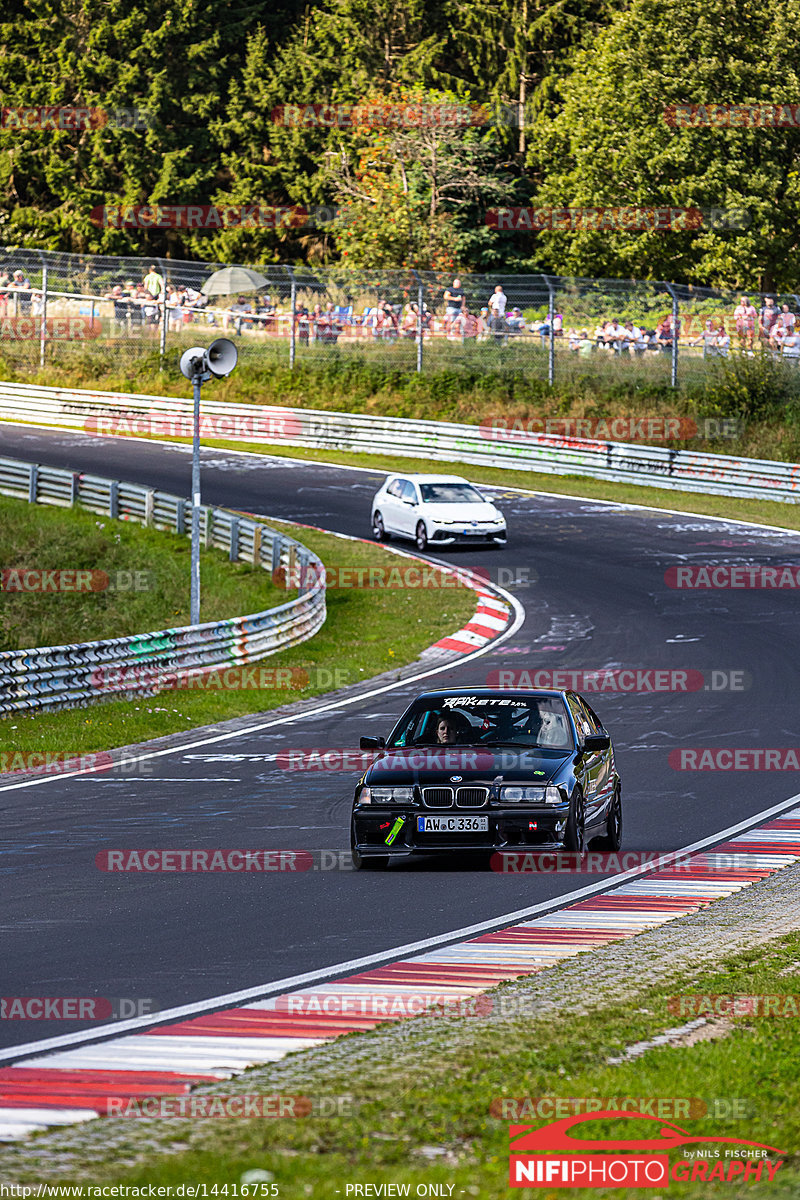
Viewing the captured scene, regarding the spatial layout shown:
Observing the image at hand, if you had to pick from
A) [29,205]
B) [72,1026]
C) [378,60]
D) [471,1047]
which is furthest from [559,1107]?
[29,205]

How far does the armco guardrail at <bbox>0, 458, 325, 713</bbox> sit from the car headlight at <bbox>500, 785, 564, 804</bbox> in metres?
9.54

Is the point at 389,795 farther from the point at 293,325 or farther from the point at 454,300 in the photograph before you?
the point at 293,325

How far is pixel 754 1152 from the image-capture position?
513 centimetres

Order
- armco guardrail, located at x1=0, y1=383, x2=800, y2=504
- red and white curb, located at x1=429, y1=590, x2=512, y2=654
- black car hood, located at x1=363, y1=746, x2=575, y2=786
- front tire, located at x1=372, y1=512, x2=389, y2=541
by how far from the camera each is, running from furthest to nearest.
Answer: armco guardrail, located at x1=0, y1=383, x2=800, y2=504 < front tire, located at x1=372, y1=512, x2=389, y2=541 < red and white curb, located at x1=429, y1=590, x2=512, y2=654 < black car hood, located at x1=363, y1=746, x2=575, y2=786

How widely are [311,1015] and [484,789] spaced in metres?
4.40

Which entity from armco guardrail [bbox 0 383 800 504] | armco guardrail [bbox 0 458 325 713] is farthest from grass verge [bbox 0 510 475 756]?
armco guardrail [bbox 0 383 800 504]

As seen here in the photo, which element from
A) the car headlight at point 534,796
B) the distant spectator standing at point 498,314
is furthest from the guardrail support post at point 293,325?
the car headlight at point 534,796

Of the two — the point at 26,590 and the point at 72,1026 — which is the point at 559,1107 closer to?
the point at 72,1026

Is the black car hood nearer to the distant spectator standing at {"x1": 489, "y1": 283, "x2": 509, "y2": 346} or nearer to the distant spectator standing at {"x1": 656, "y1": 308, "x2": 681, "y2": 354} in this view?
the distant spectator standing at {"x1": 656, "y1": 308, "x2": 681, "y2": 354}

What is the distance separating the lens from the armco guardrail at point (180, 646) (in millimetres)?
19797

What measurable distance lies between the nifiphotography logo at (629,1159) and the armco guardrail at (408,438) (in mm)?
34042

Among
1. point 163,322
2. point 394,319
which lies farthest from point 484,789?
point 163,322

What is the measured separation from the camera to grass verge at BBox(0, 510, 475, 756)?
1880 centimetres

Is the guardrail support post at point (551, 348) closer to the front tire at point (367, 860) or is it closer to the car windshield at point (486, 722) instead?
the car windshield at point (486, 722)
